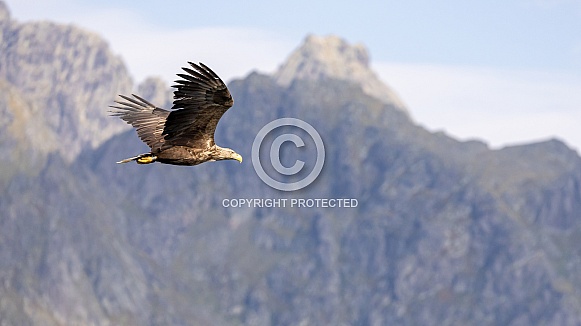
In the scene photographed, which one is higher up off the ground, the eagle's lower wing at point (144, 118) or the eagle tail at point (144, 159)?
the eagle's lower wing at point (144, 118)

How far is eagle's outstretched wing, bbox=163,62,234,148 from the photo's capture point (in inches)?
1564

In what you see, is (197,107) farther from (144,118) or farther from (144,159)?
(144,118)

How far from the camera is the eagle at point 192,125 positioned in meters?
40.1

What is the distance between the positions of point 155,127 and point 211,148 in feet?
18.8

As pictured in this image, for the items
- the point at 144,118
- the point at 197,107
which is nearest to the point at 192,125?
the point at 197,107

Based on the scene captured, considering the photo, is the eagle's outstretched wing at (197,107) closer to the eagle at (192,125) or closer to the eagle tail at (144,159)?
the eagle at (192,125)

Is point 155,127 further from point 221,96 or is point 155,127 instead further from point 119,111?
point 221,96

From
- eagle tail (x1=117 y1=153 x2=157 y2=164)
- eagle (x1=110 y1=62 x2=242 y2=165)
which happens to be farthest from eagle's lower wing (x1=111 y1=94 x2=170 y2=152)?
eagle tail (x1=117 y1=153 x2=157 y2=164)

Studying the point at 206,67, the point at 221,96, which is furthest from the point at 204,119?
the point at 206,67

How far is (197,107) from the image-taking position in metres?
41.7

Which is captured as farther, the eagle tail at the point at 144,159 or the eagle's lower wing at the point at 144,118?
the eagle's lower wing at the point at 144,118

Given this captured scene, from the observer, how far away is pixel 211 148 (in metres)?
45.0

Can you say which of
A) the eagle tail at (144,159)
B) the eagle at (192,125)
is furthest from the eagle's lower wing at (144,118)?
the eagle tail at (144,159)

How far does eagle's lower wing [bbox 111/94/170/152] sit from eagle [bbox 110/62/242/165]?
1.9 inches
